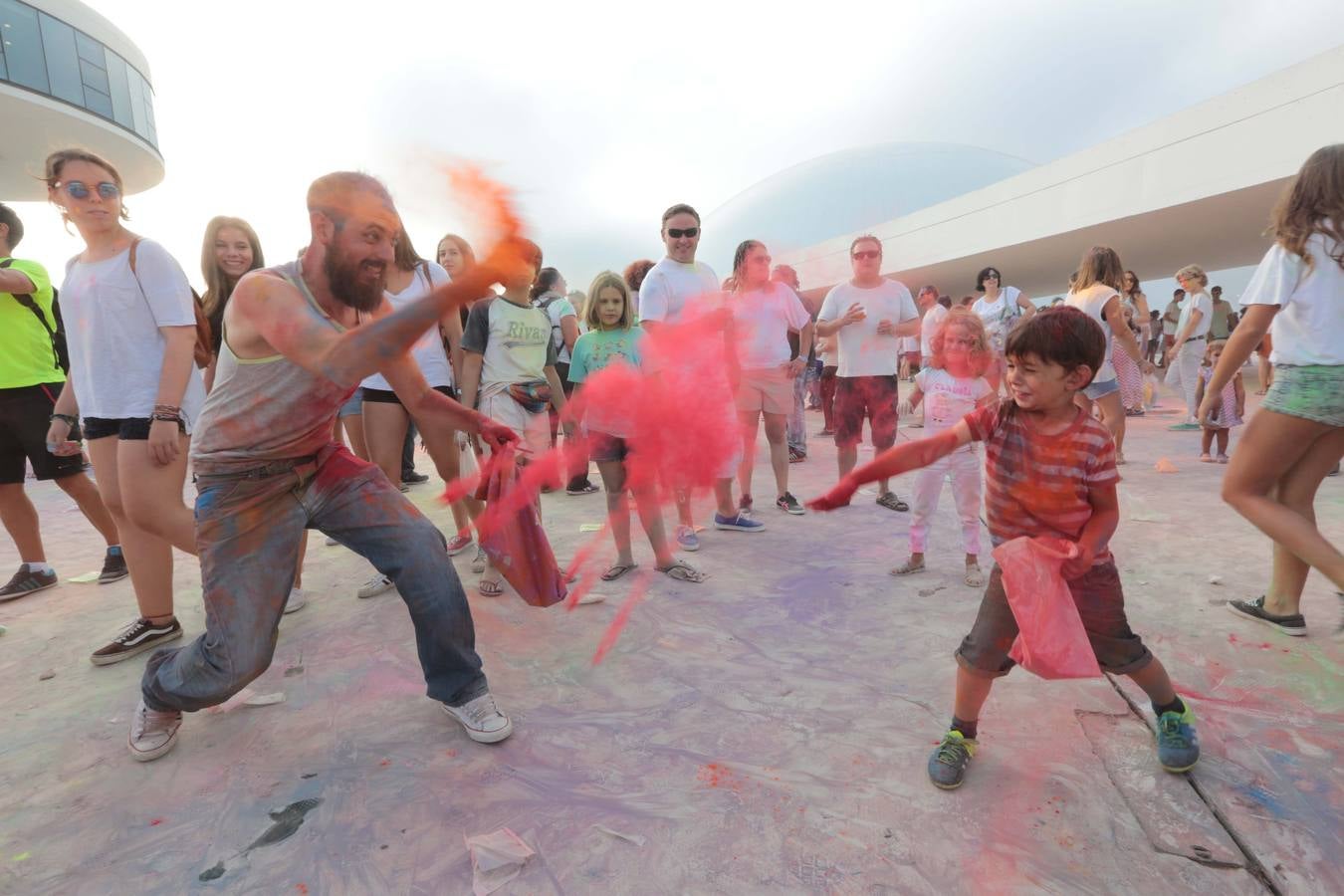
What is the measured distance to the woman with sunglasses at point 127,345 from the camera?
2.64 metres

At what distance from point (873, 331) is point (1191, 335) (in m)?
4.79

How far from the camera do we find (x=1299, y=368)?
2.42 metres

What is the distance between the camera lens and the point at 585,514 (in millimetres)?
5188

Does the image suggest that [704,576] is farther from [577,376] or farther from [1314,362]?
[1314,362]

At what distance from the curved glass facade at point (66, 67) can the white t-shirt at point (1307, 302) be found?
102 feet

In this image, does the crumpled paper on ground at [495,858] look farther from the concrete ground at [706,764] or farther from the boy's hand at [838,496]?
the boy's hand at [838,496]

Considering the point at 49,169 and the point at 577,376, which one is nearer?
the point at 49,169

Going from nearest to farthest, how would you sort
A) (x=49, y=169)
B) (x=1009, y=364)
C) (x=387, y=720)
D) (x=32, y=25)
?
(x=1009, y=364)
(x=387, y=720)
(x=49, y=169)
(x=32, y=25)

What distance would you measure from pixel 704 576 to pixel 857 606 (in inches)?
34.2

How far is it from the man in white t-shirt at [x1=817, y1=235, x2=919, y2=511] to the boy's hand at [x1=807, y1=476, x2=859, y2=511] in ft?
9.10

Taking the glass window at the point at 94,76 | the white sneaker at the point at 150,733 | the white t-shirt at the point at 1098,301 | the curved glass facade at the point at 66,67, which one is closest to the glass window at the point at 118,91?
the curved glass facade at the point at 66,67

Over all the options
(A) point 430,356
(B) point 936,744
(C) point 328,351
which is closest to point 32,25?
(A) point 430,356

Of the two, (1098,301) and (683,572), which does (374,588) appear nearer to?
(683,572)

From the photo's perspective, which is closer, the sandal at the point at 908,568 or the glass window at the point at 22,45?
the sandal at the point at 908,568
